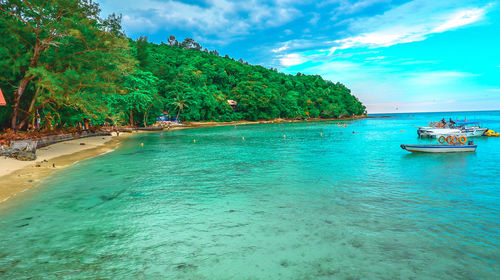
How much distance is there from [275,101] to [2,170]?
83552mm

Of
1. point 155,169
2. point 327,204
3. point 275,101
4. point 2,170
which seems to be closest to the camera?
point 327,204

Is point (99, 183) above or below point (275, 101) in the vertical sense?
below

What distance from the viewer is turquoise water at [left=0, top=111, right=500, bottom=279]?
5.48 m

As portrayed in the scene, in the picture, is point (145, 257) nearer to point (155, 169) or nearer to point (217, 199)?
point (217, 199)

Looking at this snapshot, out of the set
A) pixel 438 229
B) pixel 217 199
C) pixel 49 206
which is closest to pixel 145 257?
pixel 217 199

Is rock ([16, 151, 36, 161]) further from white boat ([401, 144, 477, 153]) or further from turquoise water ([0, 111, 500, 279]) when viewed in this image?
white boat ([401, 144, 477, 153])

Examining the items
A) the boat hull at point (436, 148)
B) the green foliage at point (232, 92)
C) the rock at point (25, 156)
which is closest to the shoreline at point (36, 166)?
the rock at point (25, 156)

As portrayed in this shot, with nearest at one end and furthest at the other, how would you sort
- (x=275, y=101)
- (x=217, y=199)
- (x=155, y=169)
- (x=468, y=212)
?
(x=468, y=212), (x=217, y=199), (x=155, y=169), (x=275, y=101)

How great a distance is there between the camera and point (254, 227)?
7590 mm

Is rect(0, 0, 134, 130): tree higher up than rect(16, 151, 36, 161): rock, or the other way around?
rect(0, 0, 134, 130): tree

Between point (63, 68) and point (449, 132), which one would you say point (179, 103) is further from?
point (449, 132)

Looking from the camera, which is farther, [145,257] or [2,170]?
[2,170]

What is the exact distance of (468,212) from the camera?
884 cm

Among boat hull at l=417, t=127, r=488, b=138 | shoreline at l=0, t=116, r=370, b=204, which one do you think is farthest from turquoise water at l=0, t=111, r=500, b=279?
boat hull at l=417, t=127, r=488, b=138
